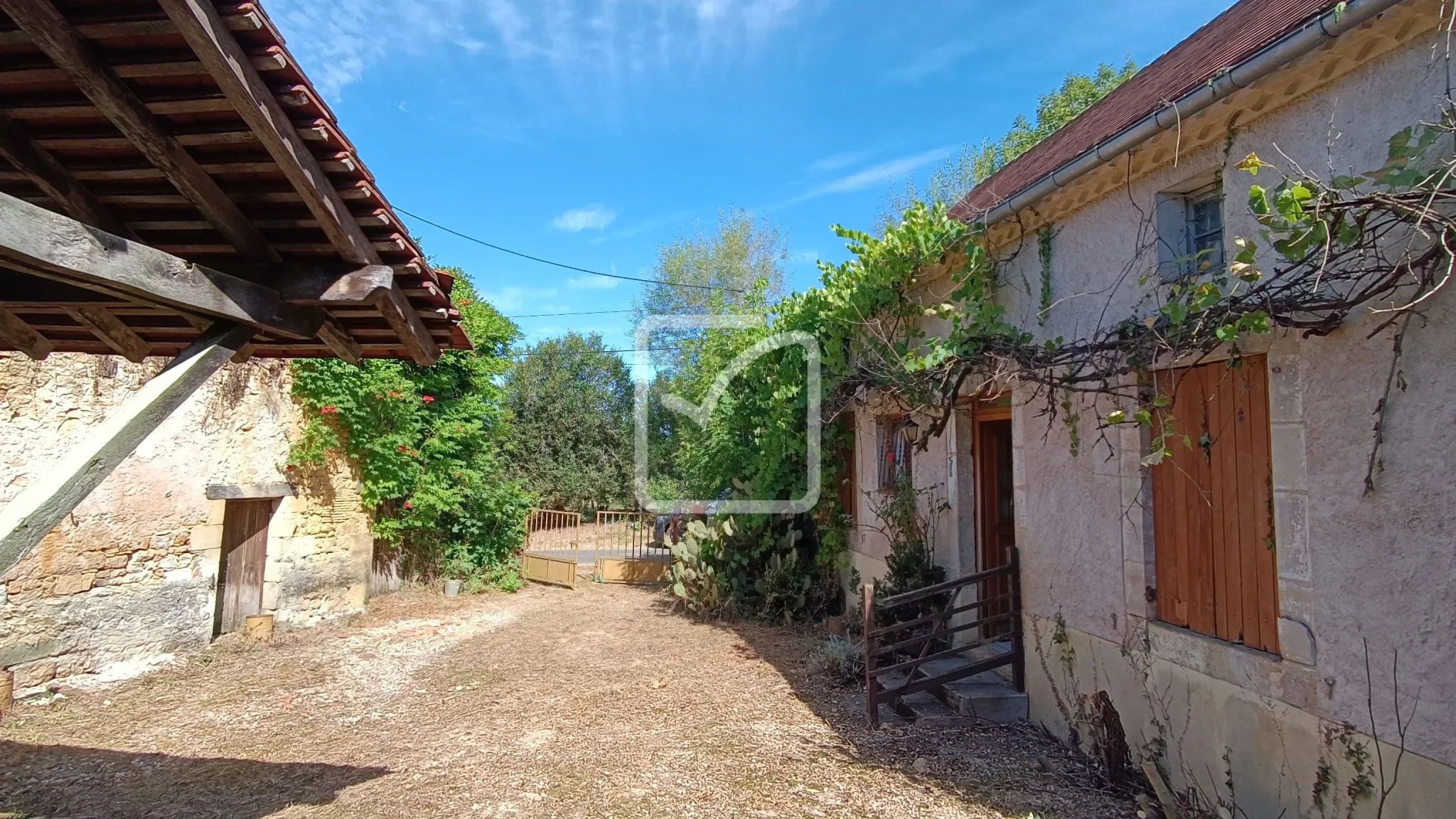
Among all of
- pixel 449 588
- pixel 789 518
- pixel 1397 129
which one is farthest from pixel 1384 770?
pixel 449 588

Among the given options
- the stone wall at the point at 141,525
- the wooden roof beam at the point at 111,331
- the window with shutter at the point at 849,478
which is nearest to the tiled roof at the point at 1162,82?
the window with shutter at the point at 849,478

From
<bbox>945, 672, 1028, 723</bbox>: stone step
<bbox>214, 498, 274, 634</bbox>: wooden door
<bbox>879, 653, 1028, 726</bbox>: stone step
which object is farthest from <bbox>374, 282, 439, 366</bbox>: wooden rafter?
<bbox>214, 498, 274, 634</bbox>: wooden door

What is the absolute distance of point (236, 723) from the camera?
5348mm

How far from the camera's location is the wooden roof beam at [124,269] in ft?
6.39

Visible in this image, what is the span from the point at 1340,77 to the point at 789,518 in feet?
22.5

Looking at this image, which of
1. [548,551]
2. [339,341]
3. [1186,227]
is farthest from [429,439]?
[1186,227]

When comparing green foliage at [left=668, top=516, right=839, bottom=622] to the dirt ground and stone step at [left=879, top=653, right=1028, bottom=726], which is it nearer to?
the dirt ground

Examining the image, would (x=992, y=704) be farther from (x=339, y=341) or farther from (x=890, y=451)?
(x=339, y=341)

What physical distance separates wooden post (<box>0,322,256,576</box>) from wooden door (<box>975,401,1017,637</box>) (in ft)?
17.3

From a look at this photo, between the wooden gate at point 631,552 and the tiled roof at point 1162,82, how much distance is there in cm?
742

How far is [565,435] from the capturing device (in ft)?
67.8

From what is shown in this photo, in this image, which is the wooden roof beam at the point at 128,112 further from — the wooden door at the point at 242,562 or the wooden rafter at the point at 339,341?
the wooden door at the point at 242,562

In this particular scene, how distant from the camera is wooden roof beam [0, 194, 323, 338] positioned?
1948mm

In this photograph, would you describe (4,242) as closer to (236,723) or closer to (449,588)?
(236,723)
